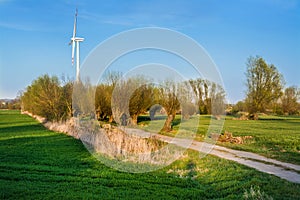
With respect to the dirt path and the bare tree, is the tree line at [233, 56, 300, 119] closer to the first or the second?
the bare tree

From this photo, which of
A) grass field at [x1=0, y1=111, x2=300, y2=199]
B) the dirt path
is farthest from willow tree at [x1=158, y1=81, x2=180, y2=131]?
grass field at [x1=0, y1=111, x2=300, y2=199]

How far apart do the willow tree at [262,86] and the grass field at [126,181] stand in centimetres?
3256

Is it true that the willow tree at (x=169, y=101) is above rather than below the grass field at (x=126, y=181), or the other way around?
above

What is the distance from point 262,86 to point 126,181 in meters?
37.2

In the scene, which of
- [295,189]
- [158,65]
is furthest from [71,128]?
[295,189]

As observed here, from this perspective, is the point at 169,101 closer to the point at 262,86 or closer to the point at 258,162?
the point at 258,162

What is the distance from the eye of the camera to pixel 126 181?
799 centimetres

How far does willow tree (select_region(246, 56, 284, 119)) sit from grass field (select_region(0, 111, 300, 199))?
32559 mm

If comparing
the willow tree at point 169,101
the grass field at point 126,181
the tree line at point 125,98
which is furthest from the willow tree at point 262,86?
the grass field at point 126,181

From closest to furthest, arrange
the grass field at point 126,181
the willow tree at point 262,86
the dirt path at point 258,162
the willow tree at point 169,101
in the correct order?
the grass field at point 126,181 → the dirt path at point 258,162 → the willow tree at point 169,101 → the willow tree at point 262,86

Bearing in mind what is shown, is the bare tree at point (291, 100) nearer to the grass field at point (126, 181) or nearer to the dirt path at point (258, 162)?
the dirt path at point (258, 162)

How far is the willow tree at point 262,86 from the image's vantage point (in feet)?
136

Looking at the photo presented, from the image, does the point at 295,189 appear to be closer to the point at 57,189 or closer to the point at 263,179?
the point at 263,179

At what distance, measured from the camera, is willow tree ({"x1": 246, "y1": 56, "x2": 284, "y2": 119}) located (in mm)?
41500
